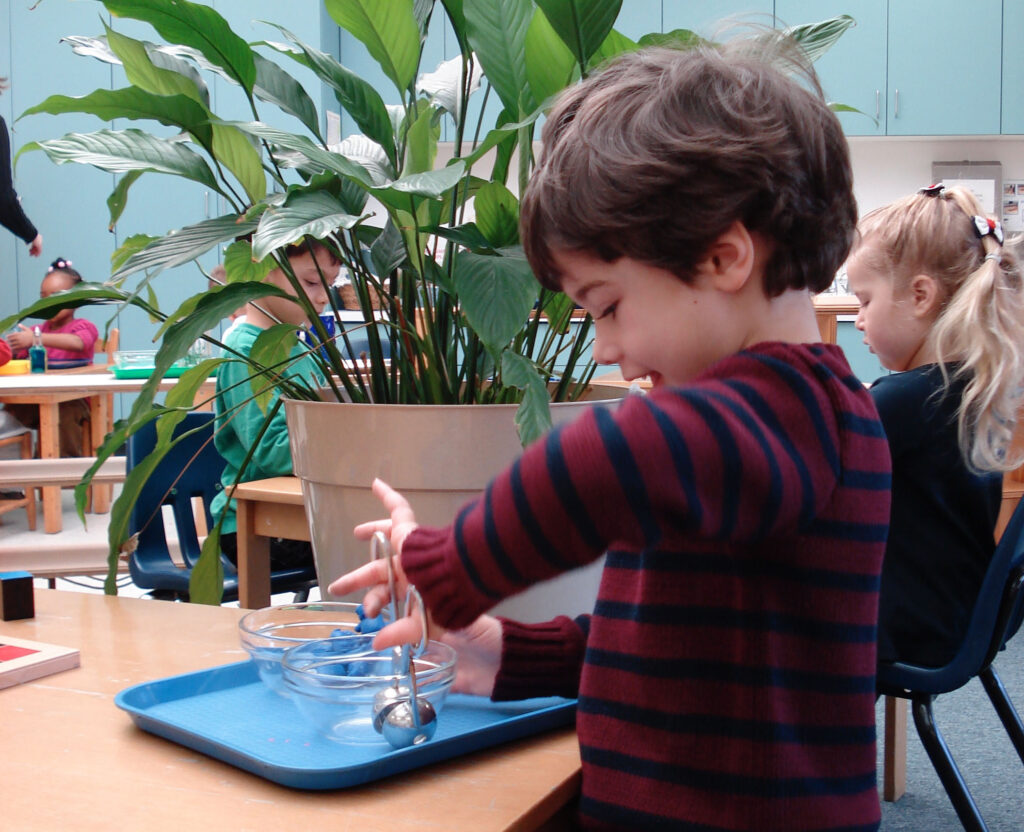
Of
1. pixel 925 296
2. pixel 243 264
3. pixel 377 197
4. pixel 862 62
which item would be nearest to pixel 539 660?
pixel 377 197

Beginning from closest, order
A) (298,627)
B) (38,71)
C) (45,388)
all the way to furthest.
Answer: (298,627)
(45,388)
(38,71)

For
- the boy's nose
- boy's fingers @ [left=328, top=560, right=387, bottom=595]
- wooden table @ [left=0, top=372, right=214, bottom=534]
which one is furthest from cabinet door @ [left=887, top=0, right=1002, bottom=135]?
boy's fingers @ [left=328, top=560, right=387, bottom=595]

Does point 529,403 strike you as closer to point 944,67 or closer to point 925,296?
point 925,296

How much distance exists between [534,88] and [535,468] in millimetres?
504

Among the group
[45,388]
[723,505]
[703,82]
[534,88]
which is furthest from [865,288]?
[45,388]

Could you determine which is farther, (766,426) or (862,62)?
(862,62)

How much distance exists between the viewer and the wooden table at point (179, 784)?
50 cm

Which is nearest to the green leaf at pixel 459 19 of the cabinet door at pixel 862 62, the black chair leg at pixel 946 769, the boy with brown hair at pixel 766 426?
the boy with brown hair at pixel 766 426

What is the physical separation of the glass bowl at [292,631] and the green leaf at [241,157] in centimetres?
40

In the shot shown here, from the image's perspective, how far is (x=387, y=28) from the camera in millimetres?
854

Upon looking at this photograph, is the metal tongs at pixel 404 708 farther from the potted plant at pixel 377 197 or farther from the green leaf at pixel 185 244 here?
the green leaf at pixel 185 244

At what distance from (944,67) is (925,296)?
365 cm

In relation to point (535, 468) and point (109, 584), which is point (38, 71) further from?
point (535, 468)

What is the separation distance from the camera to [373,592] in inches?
25.1
